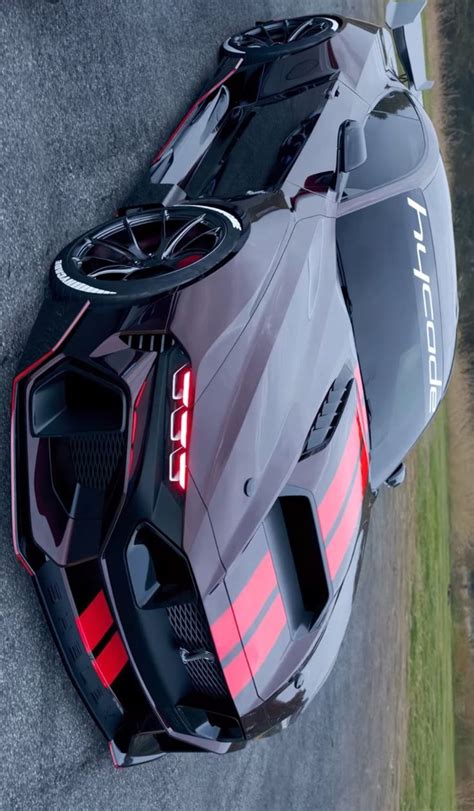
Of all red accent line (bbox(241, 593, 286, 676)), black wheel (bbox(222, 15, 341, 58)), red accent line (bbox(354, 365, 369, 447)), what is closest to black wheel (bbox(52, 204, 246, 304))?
red accent line (bbox(354, 365, 369, 447))

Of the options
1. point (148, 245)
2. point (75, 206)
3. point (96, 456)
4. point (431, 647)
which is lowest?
point (431, 647)

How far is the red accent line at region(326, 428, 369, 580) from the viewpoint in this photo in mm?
3408

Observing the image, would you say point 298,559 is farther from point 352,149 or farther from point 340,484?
point 352,149

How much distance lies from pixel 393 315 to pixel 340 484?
0.85m

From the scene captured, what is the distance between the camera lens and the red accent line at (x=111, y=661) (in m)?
3.23

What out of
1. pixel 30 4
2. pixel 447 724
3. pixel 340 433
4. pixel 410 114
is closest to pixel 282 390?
pixel 340 433

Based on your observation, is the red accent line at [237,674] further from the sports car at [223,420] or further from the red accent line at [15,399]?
the red accent line at [15,399]

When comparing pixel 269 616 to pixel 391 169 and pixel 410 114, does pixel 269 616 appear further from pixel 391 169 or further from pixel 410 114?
pixel 410 114

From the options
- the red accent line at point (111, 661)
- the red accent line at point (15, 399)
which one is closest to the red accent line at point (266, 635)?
the red accent line at point (111, 661)

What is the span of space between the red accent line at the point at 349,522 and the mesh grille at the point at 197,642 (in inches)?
25.0

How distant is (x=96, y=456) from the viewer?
9.87ft

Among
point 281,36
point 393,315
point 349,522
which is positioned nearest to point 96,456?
point 349,522

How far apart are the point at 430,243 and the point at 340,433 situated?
1.19 meters

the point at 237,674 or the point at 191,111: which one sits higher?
the point at 191,111
